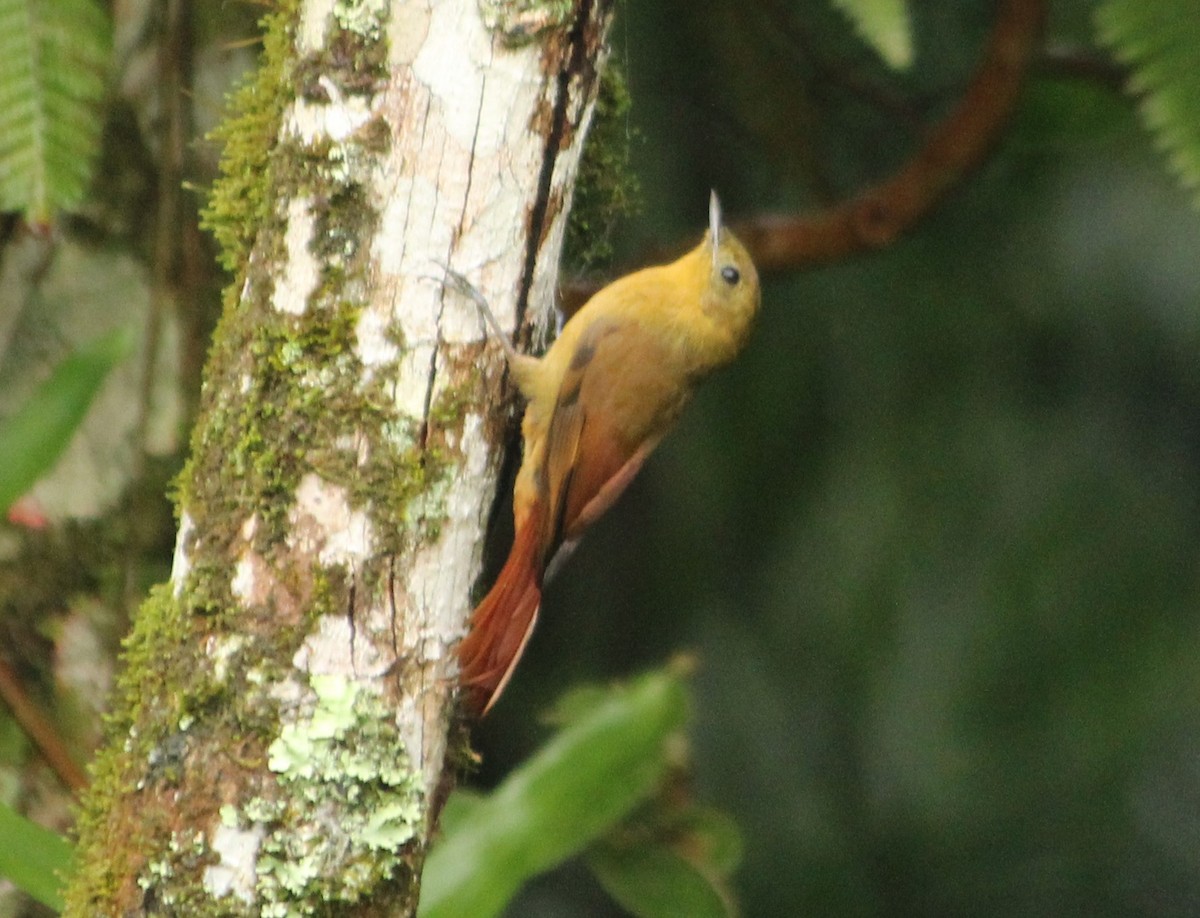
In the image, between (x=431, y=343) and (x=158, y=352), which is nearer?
(x=431, y=343)

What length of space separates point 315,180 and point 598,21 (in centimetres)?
36

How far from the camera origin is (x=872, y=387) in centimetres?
299

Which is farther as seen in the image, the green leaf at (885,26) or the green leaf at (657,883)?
the green leaf at (657,883)

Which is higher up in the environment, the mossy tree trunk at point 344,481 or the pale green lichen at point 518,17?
the pale green lichen at point 518,17

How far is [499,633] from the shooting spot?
63.4 inches

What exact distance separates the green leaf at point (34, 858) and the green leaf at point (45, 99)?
0.79 metres

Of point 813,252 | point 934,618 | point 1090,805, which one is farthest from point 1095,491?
point 813,252

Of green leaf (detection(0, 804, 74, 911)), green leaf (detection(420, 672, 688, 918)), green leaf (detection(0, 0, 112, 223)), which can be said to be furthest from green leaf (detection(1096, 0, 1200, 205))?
green leaf (detection(0, 804, 74, 911))

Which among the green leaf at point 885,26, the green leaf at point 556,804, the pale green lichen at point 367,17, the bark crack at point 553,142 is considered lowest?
the green leaf at point 556,804

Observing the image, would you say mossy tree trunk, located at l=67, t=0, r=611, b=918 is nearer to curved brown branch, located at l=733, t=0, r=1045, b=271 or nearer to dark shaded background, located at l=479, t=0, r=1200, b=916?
curved brown branch, located at l=733, t=0, r=1045, b=271

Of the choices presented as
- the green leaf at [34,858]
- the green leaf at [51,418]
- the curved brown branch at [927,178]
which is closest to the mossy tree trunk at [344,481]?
the green leaf at [34,858]

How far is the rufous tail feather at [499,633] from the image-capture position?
5.10 feet

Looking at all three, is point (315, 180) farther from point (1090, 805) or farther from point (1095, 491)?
point (1090, 805)

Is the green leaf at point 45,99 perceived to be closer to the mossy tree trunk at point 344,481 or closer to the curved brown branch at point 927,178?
the mossy tree trunk at point 344,481
